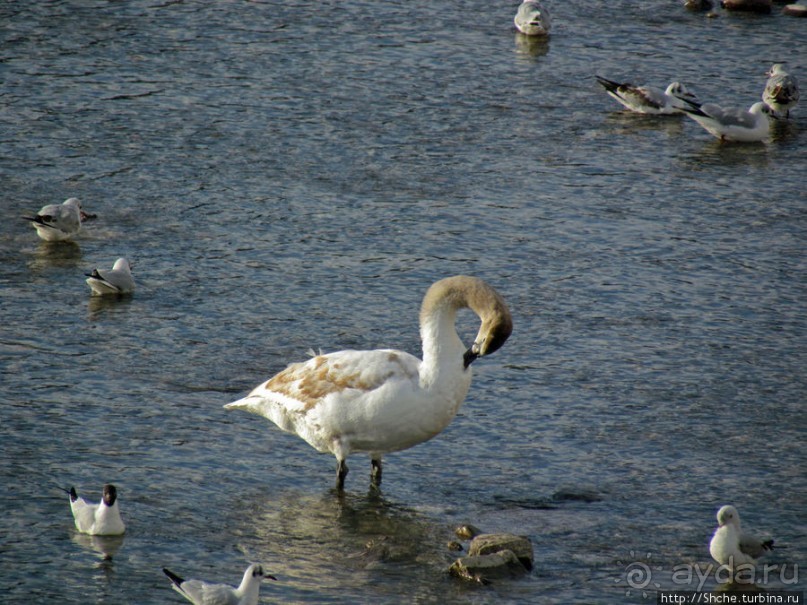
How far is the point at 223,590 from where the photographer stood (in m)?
7.54

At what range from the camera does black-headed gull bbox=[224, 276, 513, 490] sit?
9.41 meters

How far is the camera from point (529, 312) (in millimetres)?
12805

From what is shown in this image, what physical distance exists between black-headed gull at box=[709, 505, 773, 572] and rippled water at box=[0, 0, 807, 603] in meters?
0.26

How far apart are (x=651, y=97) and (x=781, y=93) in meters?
1.86

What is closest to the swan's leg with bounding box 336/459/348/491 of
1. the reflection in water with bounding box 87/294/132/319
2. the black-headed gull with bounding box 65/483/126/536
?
the black-headed gull with bounding box 65/483/126/536

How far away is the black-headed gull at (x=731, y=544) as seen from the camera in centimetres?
820

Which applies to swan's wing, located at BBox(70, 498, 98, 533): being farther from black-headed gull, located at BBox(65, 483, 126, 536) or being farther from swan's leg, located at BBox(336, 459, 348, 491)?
swan's leg, located at BBox(336, 459, 348, 491)

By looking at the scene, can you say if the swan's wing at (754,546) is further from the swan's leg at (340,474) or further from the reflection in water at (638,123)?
the reflection in water at (638,123)

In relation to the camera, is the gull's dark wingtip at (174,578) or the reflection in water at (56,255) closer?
the gull's dark wingtip at (174,578)

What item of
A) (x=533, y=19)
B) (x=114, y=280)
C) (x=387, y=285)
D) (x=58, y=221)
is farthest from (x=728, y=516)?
(x=533, y=19)

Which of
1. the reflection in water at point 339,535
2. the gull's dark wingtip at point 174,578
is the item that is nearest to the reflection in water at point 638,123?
the reflection in water at point 339,535

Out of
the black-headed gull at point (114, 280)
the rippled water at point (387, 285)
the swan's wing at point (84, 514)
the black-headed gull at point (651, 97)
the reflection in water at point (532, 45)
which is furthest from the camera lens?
Result: the reflection in water at point (532, 45)

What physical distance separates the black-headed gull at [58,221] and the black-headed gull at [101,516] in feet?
19.1

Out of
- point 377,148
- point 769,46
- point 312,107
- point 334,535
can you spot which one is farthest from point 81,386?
point 769,46
